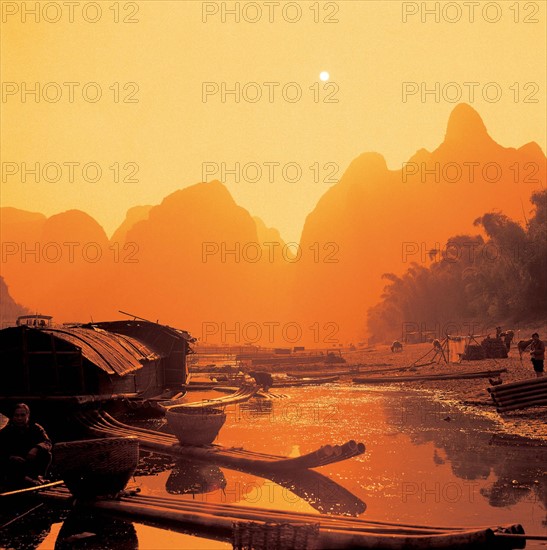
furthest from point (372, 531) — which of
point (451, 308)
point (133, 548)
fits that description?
point (451, 308)

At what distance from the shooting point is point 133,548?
8.97 metres

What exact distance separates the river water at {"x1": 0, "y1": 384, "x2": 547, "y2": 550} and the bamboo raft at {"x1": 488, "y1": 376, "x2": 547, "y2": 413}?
709 mm

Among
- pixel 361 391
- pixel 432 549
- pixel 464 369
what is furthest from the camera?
pixel 464 369

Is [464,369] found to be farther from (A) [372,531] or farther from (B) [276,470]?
(A) [372,531]

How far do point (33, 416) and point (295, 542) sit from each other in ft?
41.8

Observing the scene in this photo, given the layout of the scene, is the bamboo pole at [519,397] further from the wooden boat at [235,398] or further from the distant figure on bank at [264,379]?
the distant figure on bank at [264,379]

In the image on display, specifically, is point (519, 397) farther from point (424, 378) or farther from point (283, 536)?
point (424, 378)

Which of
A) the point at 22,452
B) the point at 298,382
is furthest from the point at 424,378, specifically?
the point at 22,452

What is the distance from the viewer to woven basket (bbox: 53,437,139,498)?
10453mm

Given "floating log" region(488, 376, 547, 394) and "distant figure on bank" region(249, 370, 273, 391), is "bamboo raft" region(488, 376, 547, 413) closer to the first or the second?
"floating log" region(488, 376, 547, 394)

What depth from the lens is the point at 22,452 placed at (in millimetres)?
11852

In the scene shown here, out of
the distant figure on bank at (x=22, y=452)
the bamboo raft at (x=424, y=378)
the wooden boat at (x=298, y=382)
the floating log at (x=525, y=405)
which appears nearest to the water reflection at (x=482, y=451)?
the floating log at (x=525, y=405)

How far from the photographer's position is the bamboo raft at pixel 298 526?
8.09m

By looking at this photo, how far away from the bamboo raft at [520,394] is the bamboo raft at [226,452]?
9.78m
